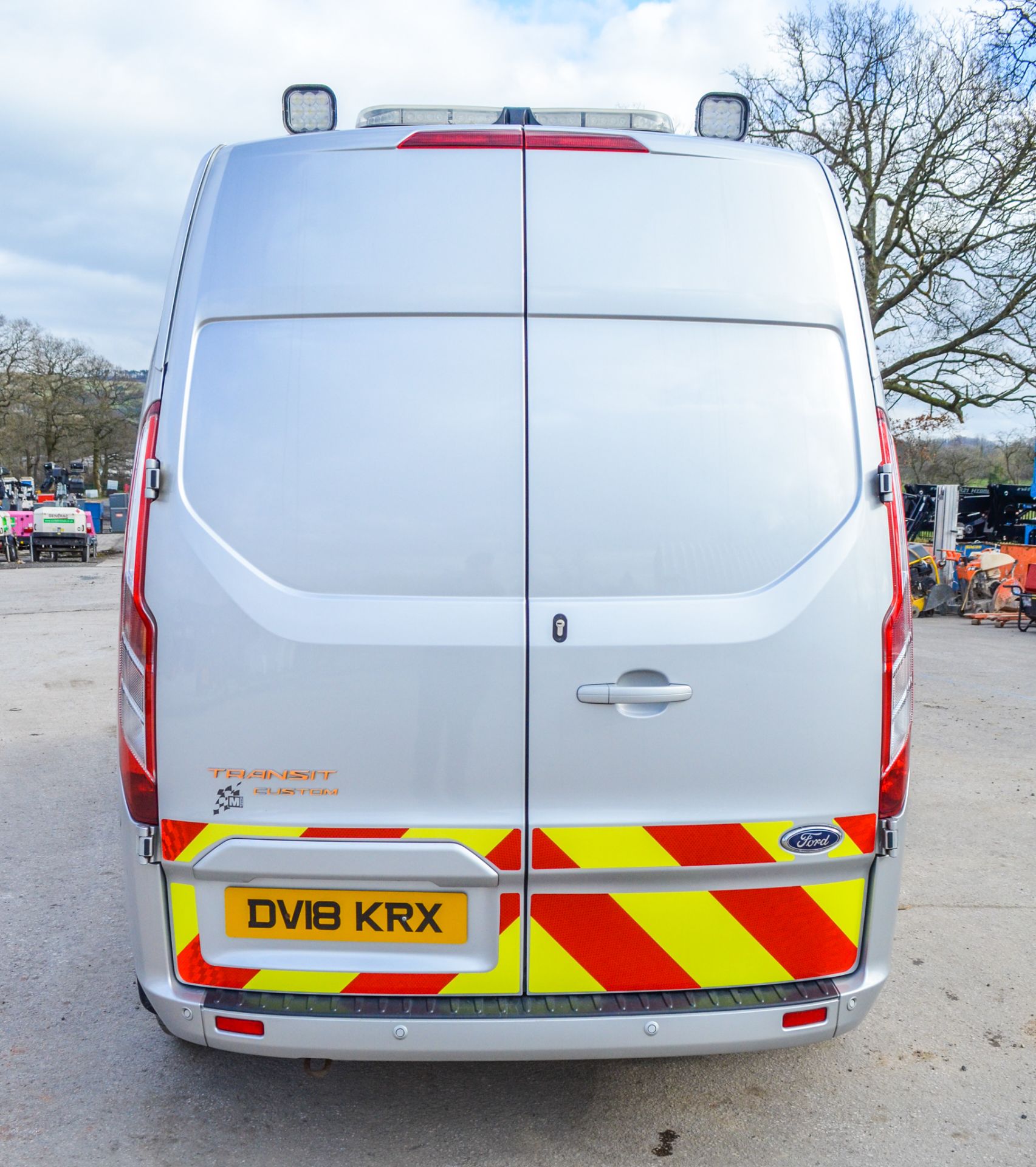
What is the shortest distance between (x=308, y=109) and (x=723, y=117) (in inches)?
49.2

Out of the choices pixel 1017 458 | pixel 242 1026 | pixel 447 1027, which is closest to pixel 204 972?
pixel 242 1026

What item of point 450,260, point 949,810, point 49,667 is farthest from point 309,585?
point 49,667

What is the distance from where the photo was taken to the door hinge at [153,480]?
2.37 metres

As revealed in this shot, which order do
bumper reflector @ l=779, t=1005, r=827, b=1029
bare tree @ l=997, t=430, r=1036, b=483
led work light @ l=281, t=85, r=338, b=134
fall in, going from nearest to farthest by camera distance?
bumper reflector @ l=779, t=1005, r=827, b=1029 < led work light @ l=281, t=85, r=338, b=134 < bare tree @ l=997, t=430, r=1036, b=483

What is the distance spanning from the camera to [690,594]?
2.36 m

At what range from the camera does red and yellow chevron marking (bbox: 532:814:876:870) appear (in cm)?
235

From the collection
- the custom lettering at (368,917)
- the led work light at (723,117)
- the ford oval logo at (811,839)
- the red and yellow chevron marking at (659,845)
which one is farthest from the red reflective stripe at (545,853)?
the led work light at (723,117)

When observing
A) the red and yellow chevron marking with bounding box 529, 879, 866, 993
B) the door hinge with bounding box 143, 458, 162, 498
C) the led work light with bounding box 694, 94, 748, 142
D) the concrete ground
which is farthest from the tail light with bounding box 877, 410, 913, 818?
the door hinge with bounding box 143, 458, 162, 498

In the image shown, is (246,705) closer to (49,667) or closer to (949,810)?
(949,810)

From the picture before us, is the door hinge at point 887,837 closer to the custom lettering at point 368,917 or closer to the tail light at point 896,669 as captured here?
the tail light at point 896,669

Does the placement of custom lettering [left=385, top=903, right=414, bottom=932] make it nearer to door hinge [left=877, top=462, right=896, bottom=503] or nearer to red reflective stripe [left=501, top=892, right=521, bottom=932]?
red reflective stripe [left=501, top=892, right=521, bottom=932]

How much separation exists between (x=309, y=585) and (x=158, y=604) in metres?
0.36

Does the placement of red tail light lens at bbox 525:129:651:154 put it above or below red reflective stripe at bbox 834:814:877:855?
above

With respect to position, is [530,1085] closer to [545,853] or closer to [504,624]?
[545,853]
